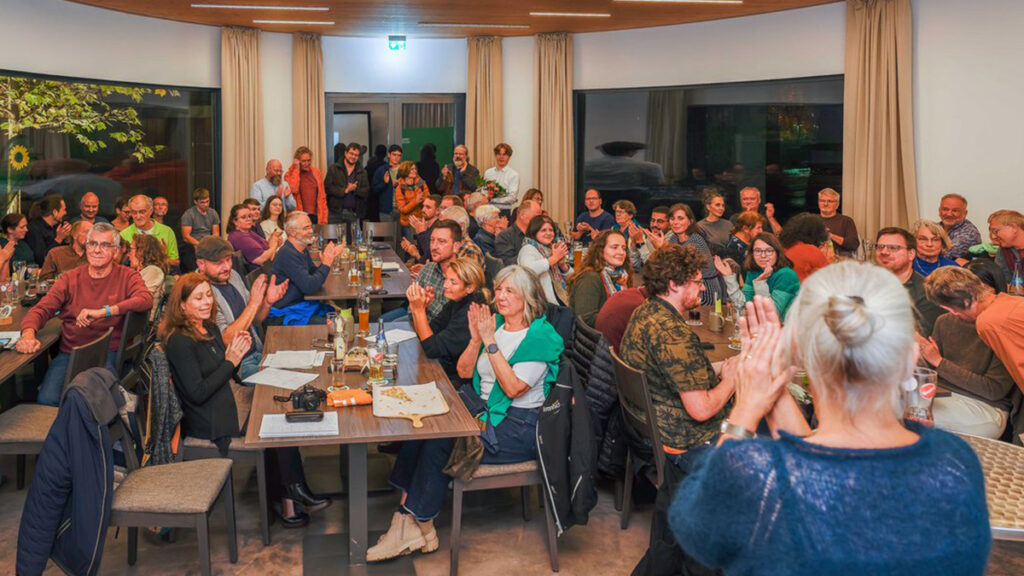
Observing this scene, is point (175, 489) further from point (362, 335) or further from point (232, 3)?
point (232, 3)

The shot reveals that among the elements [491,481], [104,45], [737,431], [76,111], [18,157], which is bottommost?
[491,481]

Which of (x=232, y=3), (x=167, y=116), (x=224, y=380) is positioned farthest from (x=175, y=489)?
(x=167, y=116)

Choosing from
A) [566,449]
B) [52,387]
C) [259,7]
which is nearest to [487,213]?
[259,7]

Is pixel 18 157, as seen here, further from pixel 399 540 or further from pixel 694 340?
pixel 694 340

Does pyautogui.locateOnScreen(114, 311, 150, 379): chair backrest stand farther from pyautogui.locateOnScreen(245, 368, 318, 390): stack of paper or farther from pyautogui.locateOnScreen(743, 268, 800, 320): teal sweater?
pyautogui.locateOnScreen(743, 268, 800, 320): teal sweater

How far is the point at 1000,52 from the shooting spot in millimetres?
8617

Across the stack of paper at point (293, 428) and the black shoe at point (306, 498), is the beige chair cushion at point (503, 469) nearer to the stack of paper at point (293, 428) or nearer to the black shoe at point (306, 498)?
the stack of paper at point (293, 428)

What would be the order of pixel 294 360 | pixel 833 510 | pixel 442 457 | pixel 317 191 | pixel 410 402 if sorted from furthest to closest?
pixel 317 191
pixel 294 360
pixel 442 457
pixel 410 402
pixel 833 510

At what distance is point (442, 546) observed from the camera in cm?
438

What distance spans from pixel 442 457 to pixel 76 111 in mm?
8385

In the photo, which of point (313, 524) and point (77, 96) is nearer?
point (313, 524)

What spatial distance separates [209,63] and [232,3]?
2.46m

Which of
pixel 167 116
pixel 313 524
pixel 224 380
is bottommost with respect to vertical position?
pixel 313 524

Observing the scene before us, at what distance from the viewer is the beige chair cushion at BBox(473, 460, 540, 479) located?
402 centimetres
